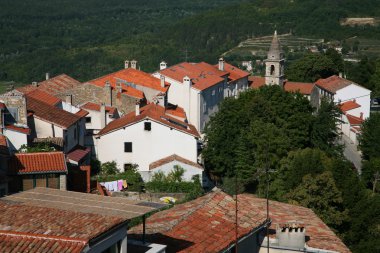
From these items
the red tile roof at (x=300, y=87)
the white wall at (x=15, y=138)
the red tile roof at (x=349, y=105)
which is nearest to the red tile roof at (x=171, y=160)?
the white wall at (x=15, y=138)

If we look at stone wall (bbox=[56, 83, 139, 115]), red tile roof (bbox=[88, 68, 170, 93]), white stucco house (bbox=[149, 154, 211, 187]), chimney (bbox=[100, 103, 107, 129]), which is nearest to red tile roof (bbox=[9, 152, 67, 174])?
white stucco house (bbox=[149, 154, 211, 187])

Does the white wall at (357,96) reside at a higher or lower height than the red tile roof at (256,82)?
lower

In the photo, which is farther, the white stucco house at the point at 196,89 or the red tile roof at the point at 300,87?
the red tile roof at the point at 300,87

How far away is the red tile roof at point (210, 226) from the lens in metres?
12.4

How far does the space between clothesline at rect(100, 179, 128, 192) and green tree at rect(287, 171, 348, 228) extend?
23.3 feet

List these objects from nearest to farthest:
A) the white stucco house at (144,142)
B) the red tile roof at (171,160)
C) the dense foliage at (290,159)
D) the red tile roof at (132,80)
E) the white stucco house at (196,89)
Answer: the dense foliage at (290,159) → the red tile roof at (171,160) → the white stucco house at (144,142) → the red tile roof at (132,80) → the white stucco house at (196,89)

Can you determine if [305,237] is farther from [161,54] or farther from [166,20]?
[166,20]

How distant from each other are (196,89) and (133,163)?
36.3 feet

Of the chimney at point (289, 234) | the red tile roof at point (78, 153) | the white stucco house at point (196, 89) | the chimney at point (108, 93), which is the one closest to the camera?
the chimney at point (289, 234)

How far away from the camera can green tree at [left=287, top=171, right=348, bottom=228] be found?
76.7 feet

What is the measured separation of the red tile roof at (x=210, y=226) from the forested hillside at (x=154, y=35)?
236 ft

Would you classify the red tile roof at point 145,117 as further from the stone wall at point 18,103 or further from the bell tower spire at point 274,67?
the bell tower spire at point 274,67

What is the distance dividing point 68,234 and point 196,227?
410 cm

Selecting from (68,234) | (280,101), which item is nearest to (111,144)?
(280,101)
